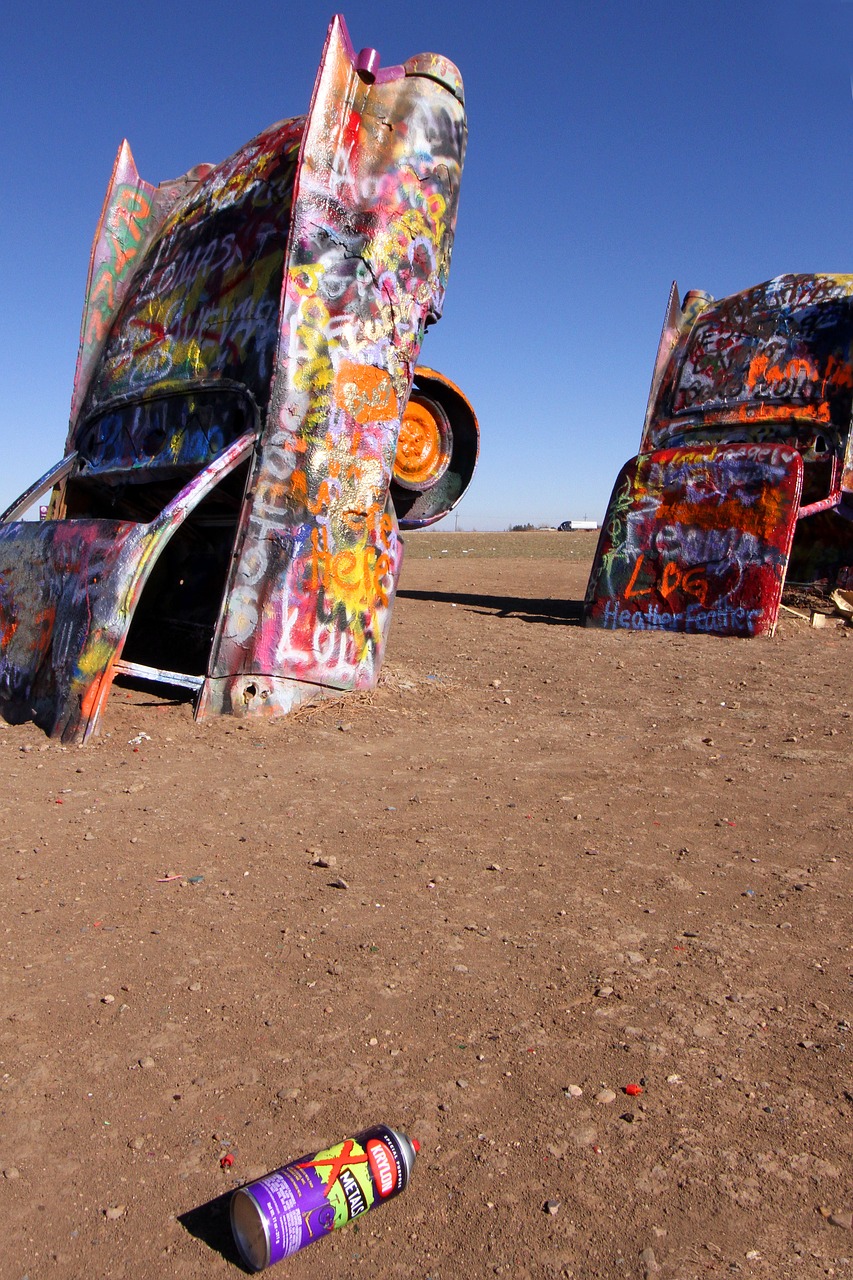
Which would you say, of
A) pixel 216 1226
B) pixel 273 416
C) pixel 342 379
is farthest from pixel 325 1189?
pixel 342 379

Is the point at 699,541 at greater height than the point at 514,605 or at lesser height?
greater

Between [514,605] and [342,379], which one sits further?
[514,605]

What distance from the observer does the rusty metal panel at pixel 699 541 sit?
30.9ft

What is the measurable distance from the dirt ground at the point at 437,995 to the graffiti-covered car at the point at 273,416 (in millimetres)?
614

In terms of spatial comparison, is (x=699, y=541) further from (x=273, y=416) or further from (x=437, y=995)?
(x=437, y=995)

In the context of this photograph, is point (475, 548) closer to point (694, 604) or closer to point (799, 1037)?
point (694, 604)

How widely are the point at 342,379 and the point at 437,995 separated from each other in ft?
14.6

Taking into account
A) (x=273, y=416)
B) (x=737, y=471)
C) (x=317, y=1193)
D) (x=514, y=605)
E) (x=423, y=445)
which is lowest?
(x=317, y=1193)

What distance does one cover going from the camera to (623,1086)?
2422 millimetres

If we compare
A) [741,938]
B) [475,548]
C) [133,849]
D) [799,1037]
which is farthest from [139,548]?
[475,548]

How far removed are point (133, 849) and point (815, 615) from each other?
8125 mm

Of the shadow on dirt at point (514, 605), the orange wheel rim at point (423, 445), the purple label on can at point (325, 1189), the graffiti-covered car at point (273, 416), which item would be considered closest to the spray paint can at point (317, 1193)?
the purple label on can at point (325, 1189)

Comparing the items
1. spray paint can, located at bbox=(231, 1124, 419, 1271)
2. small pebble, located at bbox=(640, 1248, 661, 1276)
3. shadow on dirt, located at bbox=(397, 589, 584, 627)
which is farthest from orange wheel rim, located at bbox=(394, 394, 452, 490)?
small pebble, located at bbox=(640, 1248, 661, 1276)

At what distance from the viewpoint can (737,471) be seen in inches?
381
